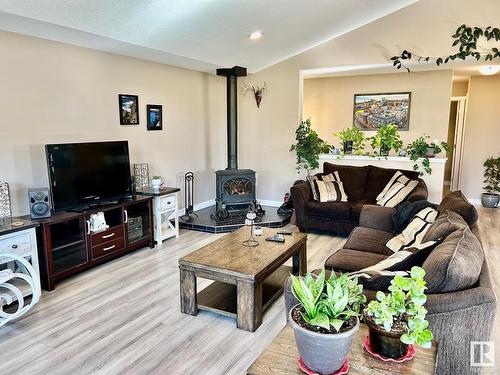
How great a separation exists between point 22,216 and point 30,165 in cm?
55

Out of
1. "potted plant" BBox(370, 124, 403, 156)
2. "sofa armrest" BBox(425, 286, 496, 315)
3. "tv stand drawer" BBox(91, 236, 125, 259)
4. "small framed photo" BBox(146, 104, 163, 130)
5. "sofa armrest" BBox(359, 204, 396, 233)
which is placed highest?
"small framed photo" BBox(146, 104, 163, 130)

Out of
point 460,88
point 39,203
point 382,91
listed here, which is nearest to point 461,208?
point 39,203

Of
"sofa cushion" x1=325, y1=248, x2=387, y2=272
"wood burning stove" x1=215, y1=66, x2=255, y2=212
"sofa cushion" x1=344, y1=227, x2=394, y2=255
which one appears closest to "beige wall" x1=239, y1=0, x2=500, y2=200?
"wood burning stove" x1=215, y1=66, x2=255, y2=212

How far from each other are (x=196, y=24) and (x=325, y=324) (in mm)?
3736

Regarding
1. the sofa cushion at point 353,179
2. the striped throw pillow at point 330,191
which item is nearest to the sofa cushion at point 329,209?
the striped throw pillow at point 330,191

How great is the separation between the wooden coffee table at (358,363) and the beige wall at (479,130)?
695 centimetres

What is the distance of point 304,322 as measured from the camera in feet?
4.66

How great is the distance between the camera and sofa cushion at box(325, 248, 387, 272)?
2852mm

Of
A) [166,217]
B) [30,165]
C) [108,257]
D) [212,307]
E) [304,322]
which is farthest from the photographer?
[166,217]

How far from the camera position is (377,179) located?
210 inches

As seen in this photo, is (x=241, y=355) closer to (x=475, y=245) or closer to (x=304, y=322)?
(x=304, y=322)

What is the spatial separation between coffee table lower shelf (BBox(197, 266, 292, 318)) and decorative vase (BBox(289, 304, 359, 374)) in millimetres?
1614

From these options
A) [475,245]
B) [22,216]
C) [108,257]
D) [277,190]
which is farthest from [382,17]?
[22,216]

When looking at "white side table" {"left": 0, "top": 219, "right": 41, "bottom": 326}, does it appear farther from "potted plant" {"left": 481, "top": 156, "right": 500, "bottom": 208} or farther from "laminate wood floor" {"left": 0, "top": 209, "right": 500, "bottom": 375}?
"potted plant" {"left": 481, "top": 156, "right": 500, "bottom": 208}
